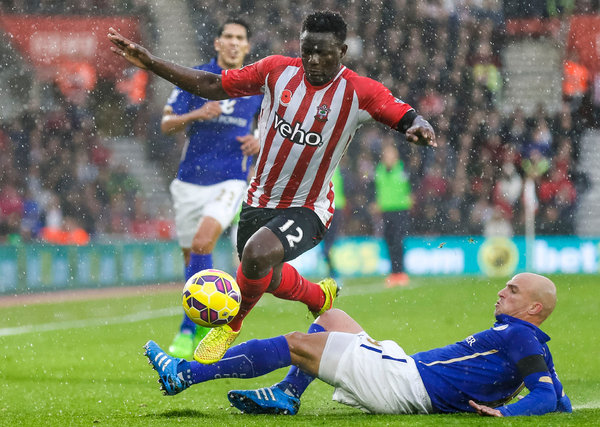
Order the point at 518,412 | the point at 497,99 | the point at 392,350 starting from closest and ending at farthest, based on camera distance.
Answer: the point at 518,412, the point at 392,350, the point at 497,99

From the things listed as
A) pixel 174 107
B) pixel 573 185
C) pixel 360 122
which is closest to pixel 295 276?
pixel 360 122

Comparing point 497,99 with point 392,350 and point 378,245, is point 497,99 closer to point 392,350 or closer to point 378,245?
point 378,245

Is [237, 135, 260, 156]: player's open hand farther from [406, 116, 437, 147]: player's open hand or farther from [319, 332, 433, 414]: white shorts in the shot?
[319, 332, 433, 414]: white shorts

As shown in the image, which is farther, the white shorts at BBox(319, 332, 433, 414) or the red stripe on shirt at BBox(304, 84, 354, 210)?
the red stripe on shirt at BBox(304, 84, 354, 210)

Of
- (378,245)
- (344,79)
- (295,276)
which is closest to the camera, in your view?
(344,79)

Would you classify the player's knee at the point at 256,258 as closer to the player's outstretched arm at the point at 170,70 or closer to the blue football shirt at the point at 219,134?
the player's outstretched arm at the point at 170,70

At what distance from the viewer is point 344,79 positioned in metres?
5.11

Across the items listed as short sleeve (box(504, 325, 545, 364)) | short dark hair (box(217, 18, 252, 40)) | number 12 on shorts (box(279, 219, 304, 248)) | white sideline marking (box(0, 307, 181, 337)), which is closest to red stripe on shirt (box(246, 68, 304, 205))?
number 12 on shorts (box(279, 219, 304, 248))

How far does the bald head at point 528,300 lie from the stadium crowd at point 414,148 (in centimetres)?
1137

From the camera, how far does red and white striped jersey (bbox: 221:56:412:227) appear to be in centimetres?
507

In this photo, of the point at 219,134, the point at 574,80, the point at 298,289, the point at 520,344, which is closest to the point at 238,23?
the point at 219,134

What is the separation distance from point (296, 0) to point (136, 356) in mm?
13048

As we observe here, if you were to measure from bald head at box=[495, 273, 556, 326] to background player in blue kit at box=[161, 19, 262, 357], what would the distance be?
3.07 metres

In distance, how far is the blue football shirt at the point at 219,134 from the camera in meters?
7.30
